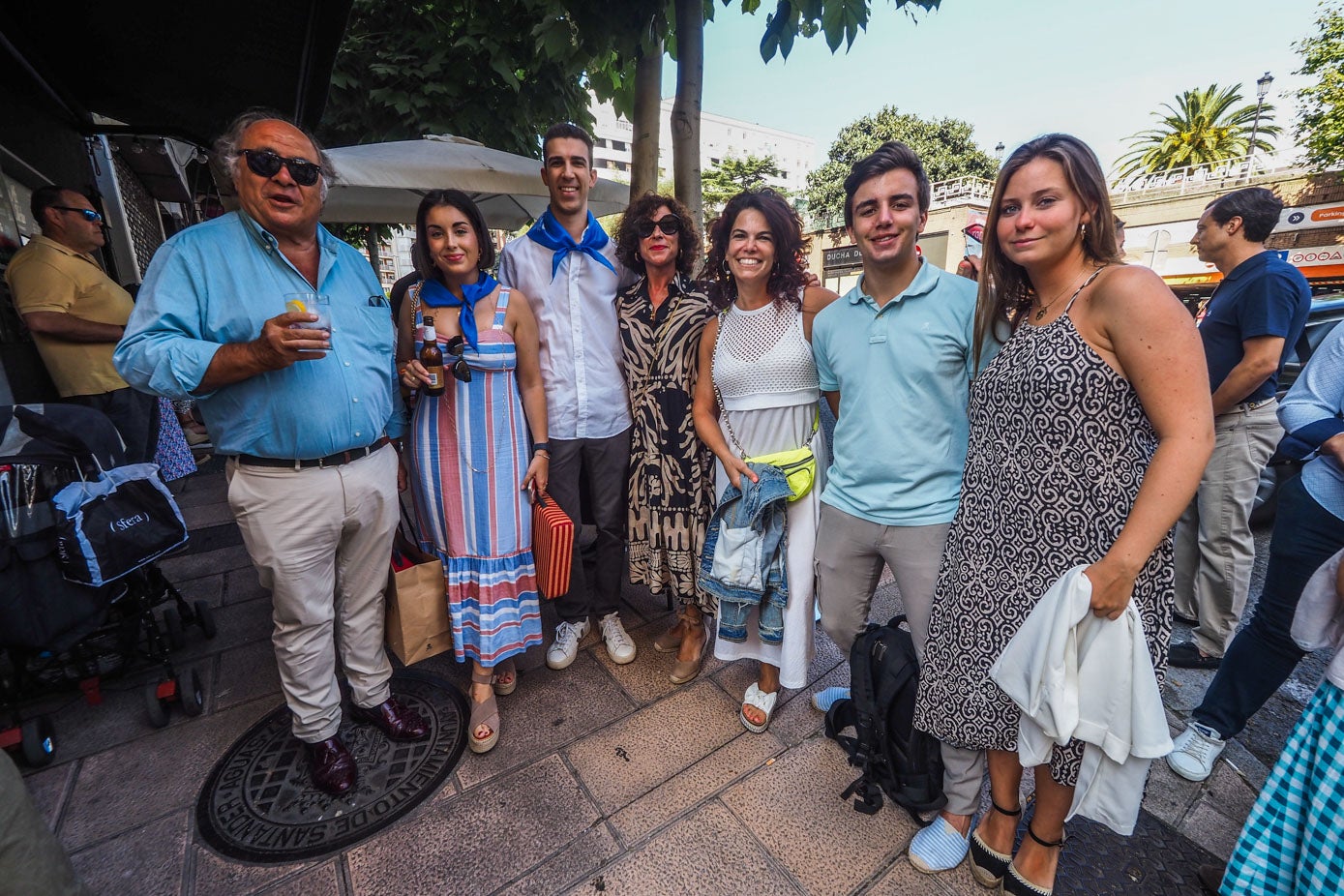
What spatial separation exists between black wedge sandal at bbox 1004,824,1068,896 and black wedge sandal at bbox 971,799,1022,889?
0.03 metres

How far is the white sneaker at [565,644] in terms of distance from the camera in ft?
9.33

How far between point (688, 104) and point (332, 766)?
4273mm

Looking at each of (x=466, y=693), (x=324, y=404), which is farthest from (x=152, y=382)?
(x=466, y=693)

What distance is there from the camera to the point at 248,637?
312 centimetres

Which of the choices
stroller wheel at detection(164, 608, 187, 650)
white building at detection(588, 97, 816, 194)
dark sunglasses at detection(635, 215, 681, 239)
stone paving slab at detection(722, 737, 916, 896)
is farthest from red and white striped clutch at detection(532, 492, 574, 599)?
white building at detection(588, 97, 816, 194)

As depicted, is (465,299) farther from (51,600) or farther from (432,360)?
(51,600)

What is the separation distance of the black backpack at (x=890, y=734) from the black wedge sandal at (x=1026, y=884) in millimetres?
257

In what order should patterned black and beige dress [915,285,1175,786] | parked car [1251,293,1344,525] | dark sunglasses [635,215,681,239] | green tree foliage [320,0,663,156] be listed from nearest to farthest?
1. patterned black and beige dress [915,285,1175,786]
2. dark sunglasses [635,215,681,239]
3. parked car [1251,293,1344,525]
4. green tree foliage [320,0,663,156]

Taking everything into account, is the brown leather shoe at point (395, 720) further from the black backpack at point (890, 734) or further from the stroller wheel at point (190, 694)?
the black backpack at point (890, 734)

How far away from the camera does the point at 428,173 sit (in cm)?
448

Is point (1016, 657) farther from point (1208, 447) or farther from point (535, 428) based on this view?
point (535, 428)

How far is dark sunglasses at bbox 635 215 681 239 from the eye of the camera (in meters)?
2.54

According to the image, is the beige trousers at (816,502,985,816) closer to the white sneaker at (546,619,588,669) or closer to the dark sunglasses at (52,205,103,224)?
the white sneaker at (546,619,588,669)

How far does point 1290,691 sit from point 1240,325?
1825 mm
